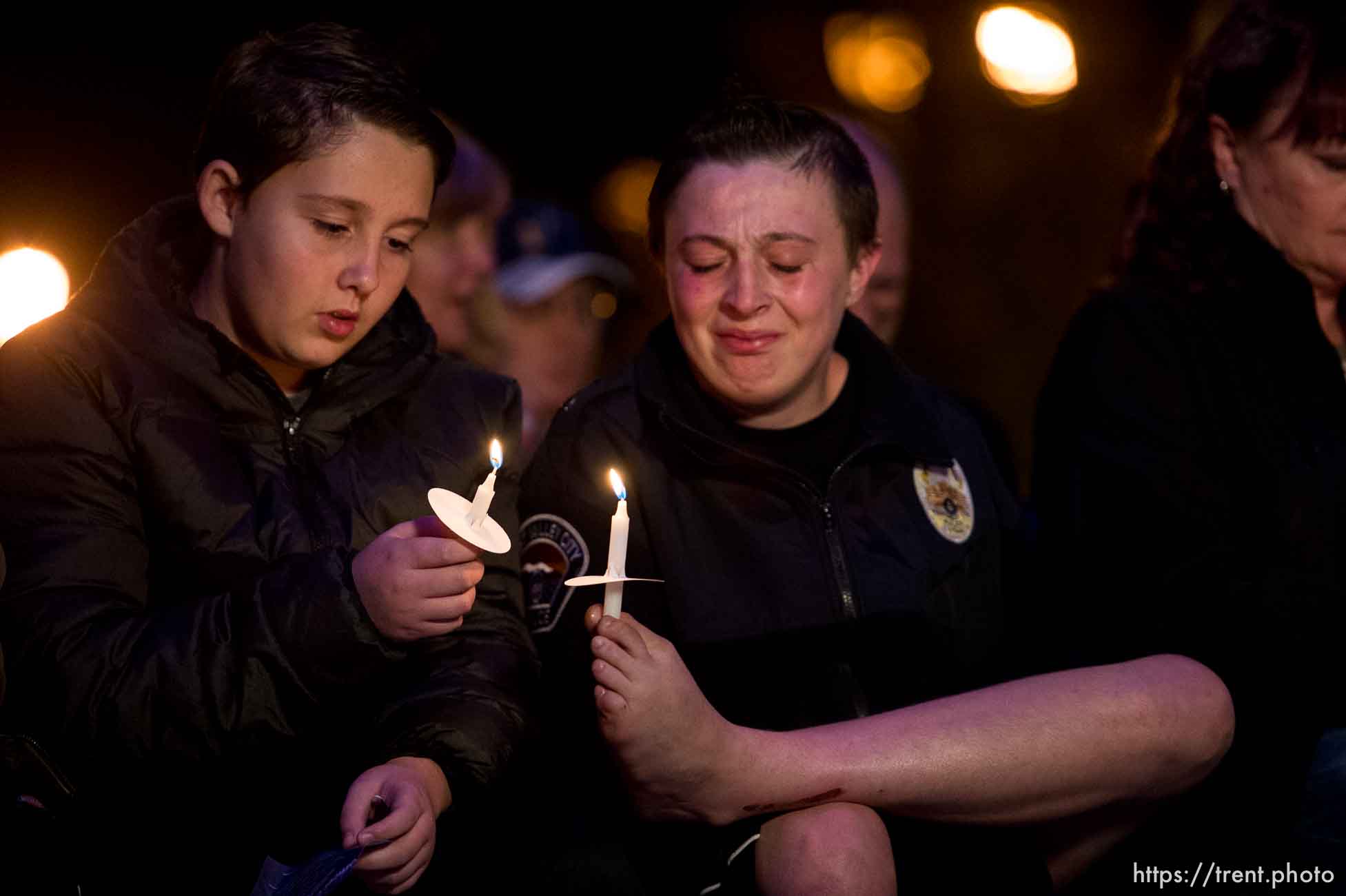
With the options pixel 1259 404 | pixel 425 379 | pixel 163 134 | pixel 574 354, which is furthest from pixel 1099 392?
pixel 163 134

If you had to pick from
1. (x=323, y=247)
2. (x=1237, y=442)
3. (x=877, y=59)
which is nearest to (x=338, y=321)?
(x=323, y=247)

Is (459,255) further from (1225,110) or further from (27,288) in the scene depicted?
(1225,110)

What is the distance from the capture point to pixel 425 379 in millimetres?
2865

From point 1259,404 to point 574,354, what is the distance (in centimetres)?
279

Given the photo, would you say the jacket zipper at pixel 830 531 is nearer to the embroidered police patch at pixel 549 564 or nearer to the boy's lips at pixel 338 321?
the embroidered police patch at pixel 549 564

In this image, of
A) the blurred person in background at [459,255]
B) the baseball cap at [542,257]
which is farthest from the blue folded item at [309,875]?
the baseball cap at [542,257]

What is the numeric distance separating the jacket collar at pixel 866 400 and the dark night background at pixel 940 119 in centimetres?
353

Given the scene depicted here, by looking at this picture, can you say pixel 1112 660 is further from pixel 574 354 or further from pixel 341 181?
pixel 574 354

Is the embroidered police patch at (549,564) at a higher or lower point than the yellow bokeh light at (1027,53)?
lower

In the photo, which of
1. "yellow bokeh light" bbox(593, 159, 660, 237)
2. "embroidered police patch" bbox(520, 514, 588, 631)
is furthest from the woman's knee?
"yellow bokeh light" bbox(593, 159, 660, 237)

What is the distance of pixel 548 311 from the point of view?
4.99 m

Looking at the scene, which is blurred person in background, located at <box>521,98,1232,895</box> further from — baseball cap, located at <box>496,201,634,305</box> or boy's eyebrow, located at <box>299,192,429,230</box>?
baseball cap, located at <box>496,201,634,305</box>

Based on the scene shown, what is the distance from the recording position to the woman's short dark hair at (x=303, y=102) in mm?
2555

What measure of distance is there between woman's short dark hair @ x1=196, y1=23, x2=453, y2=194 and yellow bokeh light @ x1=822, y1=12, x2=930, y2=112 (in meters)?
5.20
